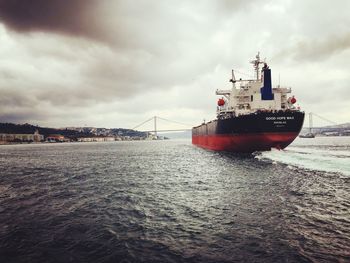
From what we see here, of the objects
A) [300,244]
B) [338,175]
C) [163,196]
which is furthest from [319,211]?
[338,175]

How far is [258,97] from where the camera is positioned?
36.8 meters

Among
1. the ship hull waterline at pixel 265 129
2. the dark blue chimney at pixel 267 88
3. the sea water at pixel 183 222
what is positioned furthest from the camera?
the dark blue chimney at pixel 267 88

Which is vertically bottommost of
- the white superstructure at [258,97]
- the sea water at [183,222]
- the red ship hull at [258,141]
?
the sea water at [183,222]

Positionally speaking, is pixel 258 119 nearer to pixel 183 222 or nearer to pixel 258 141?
pixel 258 141

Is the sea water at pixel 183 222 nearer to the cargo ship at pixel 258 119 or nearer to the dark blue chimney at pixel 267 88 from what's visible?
the cargo ship at pixel 258 119

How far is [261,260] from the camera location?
5.94 meters

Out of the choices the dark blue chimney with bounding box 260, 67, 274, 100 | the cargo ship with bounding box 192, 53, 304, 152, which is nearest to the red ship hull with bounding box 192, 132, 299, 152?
the cargo ship with bounding box 192, 53, 304, 152

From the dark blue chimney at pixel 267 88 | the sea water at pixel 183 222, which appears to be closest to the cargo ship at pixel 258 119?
the dark blue chimney at pixel 267 88

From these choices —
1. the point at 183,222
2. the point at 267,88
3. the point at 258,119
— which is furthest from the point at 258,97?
the point at 183,222

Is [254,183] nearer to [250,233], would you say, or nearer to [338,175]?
[338,175]

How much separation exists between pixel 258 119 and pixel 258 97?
30.0 ft

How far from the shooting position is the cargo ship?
29.1 meters

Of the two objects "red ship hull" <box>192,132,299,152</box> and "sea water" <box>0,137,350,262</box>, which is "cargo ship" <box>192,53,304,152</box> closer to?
"red ship hull" <box>192,132,299,152</box>

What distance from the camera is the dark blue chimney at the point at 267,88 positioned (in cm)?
3363
